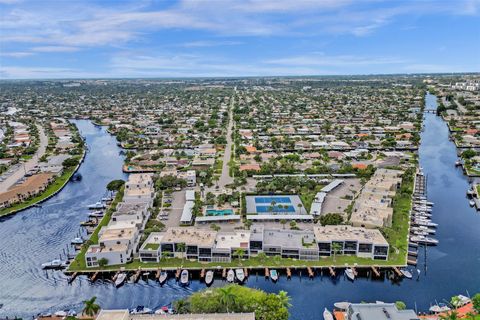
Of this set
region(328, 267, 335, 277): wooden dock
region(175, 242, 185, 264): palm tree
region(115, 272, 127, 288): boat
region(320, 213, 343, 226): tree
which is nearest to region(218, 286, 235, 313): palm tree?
region(175, 242, 185, 264): palm tree

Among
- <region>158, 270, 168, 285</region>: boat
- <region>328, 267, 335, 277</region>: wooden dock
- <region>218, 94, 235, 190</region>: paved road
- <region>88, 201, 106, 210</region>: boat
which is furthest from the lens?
<region>218, 94, 235, 190</region>: paved road

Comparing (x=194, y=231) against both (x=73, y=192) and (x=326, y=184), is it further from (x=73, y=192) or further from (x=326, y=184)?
(x=73, y=192)

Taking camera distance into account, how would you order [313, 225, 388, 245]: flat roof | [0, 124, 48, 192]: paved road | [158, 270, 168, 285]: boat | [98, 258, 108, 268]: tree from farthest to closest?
1. [0, 124, 48, 192]: paved road
2. [313, 225, 388, 245]: flat roof
3. [98, 258, 108, 268]: tree
4. [158, 270, 168, 285]: boat

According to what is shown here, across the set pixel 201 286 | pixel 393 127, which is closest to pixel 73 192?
pixel 201 286

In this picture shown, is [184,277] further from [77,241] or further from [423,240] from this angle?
[423,240]

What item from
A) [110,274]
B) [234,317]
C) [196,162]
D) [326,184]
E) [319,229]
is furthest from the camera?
[196,162]

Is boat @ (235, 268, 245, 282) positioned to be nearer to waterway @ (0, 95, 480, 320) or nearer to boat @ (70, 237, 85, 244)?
waterway @ (0, 95, 480, 320)
